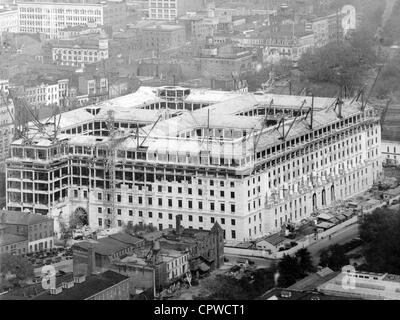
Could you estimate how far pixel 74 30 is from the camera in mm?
31141

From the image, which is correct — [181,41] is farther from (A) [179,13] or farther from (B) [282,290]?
(B) [282,290]

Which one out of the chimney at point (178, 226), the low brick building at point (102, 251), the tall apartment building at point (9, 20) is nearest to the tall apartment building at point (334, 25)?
the tall apartment building at point (9, 20)

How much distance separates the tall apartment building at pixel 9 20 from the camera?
32.1 m

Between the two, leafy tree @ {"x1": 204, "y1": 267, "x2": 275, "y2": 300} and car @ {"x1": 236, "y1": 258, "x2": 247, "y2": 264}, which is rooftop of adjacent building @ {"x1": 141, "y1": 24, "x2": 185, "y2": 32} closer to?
car @ {"x1": 236, "y1": 258, "x2": 247, "y2": 264}

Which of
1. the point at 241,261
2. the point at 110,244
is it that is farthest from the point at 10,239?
the point at 241,261

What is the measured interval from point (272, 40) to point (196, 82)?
3.21 meters

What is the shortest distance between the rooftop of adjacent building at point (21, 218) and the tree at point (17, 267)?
1.21 meters

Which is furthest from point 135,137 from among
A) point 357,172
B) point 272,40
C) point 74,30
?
point 74,30

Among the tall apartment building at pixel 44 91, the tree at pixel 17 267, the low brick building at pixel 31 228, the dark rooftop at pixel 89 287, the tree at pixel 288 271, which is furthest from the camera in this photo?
the tall apartment building at pixel 44 91

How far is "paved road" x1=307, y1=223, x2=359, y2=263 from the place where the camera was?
15344mm

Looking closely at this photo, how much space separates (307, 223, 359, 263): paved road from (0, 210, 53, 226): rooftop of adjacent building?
2.87 meters

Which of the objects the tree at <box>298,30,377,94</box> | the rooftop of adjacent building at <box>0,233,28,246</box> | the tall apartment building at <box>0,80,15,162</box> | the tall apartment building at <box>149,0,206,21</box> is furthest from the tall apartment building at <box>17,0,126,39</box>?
the rooftop of adjacent building at <box>0,233,28,246</box>

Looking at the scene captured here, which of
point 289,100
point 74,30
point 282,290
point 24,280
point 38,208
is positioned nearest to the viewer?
point 282,290

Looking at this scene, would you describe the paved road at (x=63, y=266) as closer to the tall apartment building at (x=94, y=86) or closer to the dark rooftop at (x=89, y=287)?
the dark rooftop at (x=89, y=287)
